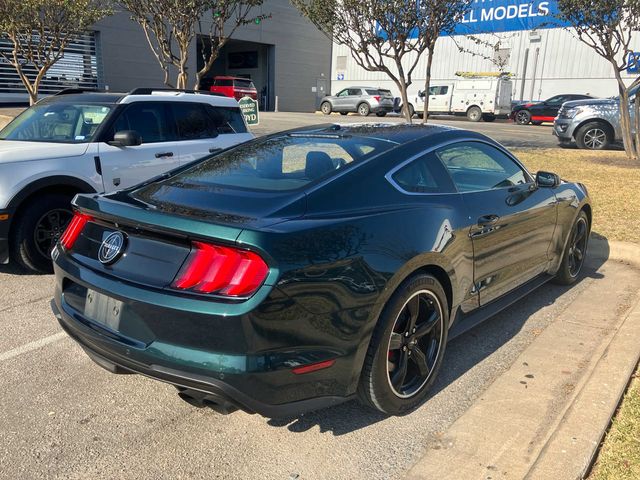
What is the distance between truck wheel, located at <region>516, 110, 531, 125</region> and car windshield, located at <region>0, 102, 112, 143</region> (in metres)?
28.4

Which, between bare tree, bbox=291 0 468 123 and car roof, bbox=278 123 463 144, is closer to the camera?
car roof, bbox=278 123 463 144

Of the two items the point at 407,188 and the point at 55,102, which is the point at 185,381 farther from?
the point at 55,102

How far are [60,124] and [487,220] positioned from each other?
4572 mm

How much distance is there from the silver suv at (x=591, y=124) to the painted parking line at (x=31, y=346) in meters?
14.1

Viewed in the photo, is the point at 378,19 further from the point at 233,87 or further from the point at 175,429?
the point at 233,87

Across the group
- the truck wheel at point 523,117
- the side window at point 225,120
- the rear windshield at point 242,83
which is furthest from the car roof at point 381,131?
the truck wheel at point 523,117

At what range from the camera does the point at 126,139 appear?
18.3ft

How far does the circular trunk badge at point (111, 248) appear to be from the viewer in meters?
2.68

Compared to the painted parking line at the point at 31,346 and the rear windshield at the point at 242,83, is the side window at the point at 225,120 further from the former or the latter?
the rear windshield at the point at 242,83

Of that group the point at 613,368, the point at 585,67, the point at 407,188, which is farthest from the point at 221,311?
the point at 585,67

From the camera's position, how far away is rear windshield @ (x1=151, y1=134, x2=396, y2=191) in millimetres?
3124

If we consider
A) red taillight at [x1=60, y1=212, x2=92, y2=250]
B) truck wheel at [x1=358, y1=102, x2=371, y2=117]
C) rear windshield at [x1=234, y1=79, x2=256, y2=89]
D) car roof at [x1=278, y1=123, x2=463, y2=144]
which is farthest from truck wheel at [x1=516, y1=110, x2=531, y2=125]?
red taillight at [x1=60, y1=212, x2=92, y2=250]

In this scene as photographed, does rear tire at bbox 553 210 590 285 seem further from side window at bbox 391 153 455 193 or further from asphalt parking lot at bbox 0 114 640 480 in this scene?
side window at bbox 391 153 455 193

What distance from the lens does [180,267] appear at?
2.48 m
